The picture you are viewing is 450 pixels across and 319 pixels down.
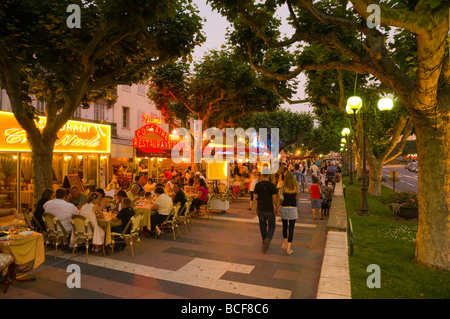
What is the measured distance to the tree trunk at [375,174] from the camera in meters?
16.8

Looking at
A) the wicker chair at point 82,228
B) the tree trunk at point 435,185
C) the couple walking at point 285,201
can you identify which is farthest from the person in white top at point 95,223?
the tree trunk at point 435,185

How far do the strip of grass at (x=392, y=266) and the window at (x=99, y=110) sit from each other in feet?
56.9

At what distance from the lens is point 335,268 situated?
220 inches

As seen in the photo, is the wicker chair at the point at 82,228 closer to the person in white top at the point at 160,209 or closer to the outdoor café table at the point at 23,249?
the outdoor café table at the point at 23,249

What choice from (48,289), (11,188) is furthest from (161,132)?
(48,289)

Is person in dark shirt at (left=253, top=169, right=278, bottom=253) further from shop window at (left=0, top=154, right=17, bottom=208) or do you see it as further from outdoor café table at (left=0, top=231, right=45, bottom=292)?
shop window at (left=0, top=154, right=17, bottom=208)

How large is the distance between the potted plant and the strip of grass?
1.50ft

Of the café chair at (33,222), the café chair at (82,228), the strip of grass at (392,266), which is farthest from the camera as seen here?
the café chair at (33,222)

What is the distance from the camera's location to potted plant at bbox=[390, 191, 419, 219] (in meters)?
10.8

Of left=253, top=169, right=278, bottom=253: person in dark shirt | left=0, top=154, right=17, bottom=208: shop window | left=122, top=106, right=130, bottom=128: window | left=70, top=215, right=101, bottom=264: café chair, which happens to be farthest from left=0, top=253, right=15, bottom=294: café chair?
left=122, top=106, right=130, bottom=128: window

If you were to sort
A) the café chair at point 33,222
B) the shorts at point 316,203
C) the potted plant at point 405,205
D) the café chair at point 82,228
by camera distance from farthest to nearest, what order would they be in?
the shorts at point 316,203 < the potted plant at point 405,205 < the café chair at point 33,222 < the café chair at point 82,228

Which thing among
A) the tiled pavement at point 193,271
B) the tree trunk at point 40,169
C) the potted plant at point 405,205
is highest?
the tree trunk at point 40,169

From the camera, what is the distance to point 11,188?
37.5 ft
